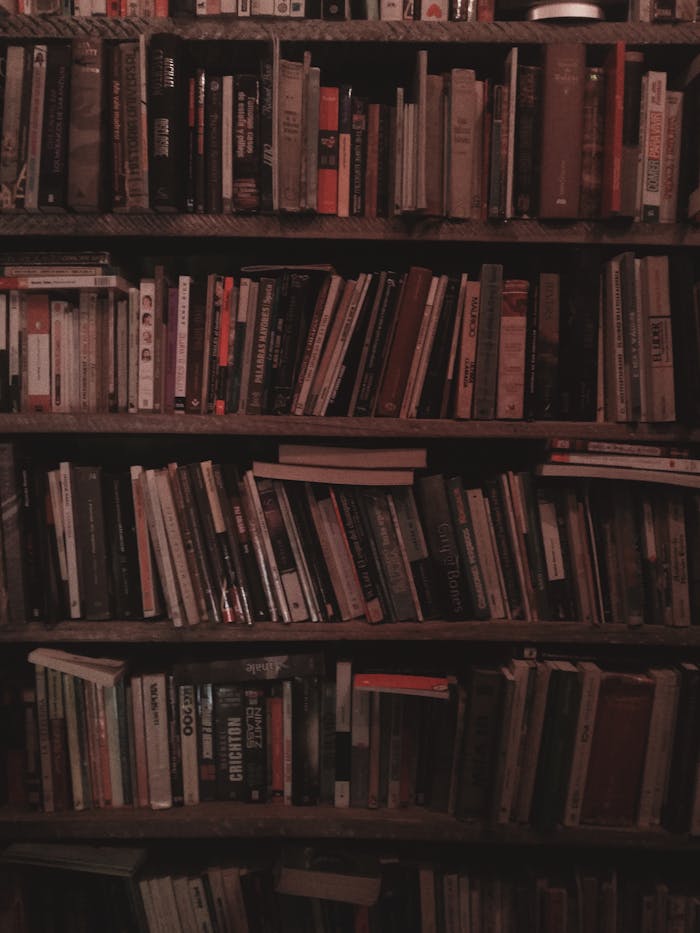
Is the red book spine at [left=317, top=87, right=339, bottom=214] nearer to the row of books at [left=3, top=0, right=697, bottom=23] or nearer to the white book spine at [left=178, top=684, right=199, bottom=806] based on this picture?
the row of books at [left=3, top=0, right=697, bottom=23]

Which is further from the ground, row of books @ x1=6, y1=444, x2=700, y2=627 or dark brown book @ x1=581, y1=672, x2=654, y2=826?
row of books @ x1=6, y1=444, x2=700, y2=627

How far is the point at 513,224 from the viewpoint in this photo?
1194mm

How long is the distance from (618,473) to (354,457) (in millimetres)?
477

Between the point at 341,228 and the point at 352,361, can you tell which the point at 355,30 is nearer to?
the point at 341,228

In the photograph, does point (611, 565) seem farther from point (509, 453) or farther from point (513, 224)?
point (513, 224)

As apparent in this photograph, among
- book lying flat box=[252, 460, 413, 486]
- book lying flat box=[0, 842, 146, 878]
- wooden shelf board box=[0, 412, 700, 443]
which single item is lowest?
book lying flat box=[0, 842, 146, 878]

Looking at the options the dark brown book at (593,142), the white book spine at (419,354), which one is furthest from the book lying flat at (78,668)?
the dark brown book at (593,142)

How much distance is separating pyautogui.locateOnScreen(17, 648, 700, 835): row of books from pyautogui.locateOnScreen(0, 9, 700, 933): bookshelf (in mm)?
34

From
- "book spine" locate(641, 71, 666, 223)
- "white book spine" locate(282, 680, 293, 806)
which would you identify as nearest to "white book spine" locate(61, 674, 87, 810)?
"white book spine" locate(282, 680, 293, 806)

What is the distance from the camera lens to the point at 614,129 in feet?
3.77

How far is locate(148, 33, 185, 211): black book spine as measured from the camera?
1141 millimetres

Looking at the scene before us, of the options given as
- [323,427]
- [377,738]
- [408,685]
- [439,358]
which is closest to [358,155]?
[439,358]

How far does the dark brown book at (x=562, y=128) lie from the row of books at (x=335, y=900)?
125 cm

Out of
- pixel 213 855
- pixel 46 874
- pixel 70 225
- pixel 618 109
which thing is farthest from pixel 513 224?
pixel 46 874
